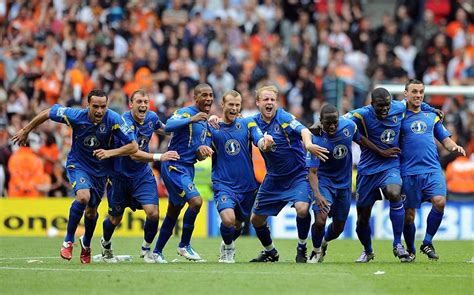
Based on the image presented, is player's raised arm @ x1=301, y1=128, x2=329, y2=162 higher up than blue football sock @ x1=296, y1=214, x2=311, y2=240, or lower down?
higher up

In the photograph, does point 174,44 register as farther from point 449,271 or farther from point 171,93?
point 449,271

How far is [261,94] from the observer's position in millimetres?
16344

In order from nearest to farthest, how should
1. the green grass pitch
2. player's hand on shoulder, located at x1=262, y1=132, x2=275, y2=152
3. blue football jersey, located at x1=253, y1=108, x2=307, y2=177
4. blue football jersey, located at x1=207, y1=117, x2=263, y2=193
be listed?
the green grass pitch < player's hand on shoulder, located at x1=262, y1=132, x2=275, y2=152 < blue football jersey, located at x1=253, y1=108, x2=307, y2=177 < blue football jersey, located at x1=207, y1=117, x2=263, y2=193

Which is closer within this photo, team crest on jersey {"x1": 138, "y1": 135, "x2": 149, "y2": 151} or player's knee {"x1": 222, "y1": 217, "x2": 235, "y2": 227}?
player's knee {"x1": 222, "y1": 217, "x2": 235, "y2": 227}

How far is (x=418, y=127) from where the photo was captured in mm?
16766

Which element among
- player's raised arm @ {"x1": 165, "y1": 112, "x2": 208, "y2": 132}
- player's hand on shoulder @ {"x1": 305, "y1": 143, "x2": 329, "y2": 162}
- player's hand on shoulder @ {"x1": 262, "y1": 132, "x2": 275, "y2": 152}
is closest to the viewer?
player's hand on shoulder @ {"x1": 305, "y1": 143, "x2": 329, "y2": 162}

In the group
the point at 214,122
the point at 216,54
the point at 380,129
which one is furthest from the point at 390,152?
the point at 216,54

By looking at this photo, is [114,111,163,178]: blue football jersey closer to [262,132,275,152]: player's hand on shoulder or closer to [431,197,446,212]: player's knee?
[262,132,275,152]: player's hand on shoulder

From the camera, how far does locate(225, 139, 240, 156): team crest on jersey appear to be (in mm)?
16547

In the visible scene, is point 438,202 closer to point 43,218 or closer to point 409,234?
point 409,234

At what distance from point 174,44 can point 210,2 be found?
2.92m

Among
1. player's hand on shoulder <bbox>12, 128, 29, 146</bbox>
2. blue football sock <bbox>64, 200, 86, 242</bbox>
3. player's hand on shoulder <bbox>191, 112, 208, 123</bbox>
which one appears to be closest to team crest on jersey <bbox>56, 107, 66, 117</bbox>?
player's hand on shoulder <bbox>12, 128, 29, 146</bbox>

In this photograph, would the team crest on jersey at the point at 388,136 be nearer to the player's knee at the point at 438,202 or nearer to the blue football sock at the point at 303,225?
the player's knee at the point at 438,202

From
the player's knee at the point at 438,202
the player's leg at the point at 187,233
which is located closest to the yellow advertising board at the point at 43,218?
the player's leg at the point at 187,233
